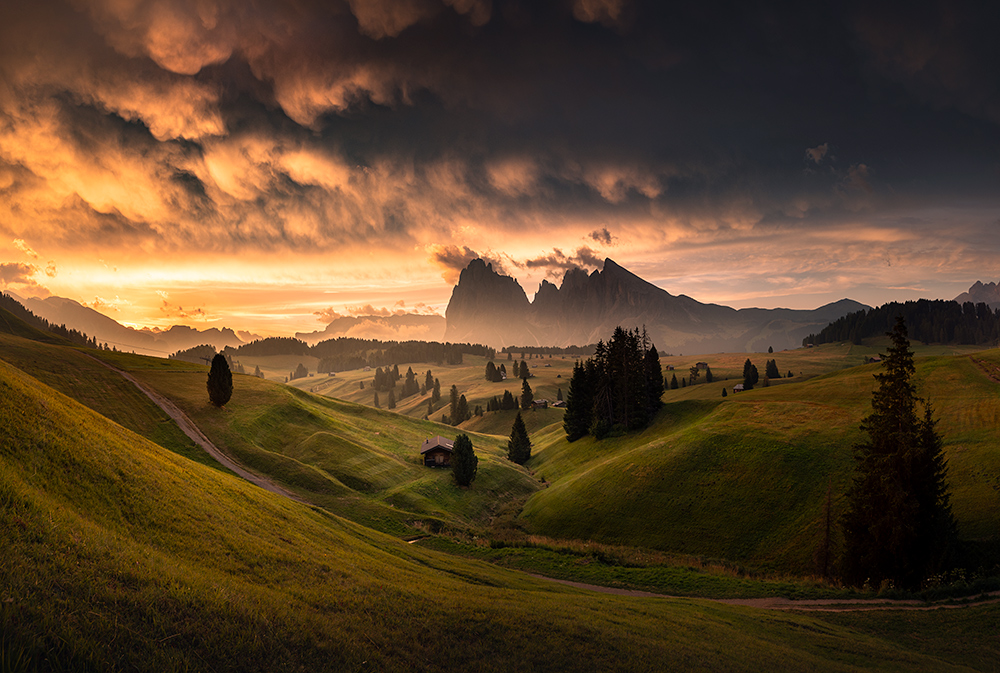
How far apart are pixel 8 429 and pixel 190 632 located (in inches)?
461

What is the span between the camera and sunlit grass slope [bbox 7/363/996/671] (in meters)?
7.87

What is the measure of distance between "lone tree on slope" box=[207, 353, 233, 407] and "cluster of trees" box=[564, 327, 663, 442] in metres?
65.6

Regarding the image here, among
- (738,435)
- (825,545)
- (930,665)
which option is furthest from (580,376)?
(930,665)

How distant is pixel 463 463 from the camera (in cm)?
6744

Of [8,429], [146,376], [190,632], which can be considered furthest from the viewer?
[146,376]

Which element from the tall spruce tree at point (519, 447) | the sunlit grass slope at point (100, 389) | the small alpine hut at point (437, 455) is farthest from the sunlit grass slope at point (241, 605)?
the tall spruce tree at point (519, 447)

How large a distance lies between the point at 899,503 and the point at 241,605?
43.4m

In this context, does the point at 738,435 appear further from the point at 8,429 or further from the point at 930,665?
the point at 8,429

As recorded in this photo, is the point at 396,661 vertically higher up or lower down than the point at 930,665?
higher up

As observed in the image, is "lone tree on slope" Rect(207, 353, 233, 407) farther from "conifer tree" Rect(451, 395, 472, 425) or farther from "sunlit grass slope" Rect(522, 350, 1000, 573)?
"conifer tree" Rect(451, 395, 472, 425)

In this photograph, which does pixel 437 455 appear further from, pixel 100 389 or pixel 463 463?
pixel 100 389

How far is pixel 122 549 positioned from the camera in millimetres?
10594

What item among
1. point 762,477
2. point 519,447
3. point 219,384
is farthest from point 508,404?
point 762,477

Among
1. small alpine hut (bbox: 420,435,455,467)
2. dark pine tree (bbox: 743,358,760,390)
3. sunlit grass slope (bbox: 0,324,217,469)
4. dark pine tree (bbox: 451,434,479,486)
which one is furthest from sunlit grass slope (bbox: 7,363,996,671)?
dark pine tree (bbox: 743,358,760,390)
